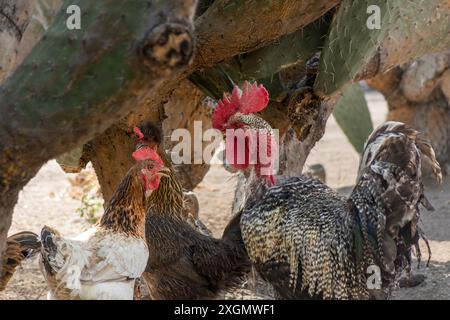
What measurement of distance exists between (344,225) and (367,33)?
3.58ft

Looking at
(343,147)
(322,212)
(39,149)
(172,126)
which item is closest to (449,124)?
(343,147)

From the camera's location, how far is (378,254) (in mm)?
4031

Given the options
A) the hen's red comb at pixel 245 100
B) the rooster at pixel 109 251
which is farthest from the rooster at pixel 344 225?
the rooster at pixel 109 251

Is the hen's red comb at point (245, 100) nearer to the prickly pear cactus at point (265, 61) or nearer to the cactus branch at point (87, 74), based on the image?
the prickly pear cactus at point (265, 61)

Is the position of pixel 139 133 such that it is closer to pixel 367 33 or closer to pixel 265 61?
pixel 265 61

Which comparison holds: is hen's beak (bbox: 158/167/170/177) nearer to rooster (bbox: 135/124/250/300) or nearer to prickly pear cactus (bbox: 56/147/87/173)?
rooster (bbox: 135/124/250/300)

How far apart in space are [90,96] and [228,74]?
226cm

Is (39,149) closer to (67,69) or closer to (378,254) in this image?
(67,69)

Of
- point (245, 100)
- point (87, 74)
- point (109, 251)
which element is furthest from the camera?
point (245, 100)

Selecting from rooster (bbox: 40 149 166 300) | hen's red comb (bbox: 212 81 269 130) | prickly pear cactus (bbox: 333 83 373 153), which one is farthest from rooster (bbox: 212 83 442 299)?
prickly pear cactus (bbox: 333 83 373 153)

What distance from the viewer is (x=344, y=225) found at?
13.7 ft

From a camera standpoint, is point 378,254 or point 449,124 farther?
point 449,124

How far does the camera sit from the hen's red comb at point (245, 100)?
14.5 feet

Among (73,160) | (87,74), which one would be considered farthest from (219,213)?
(87,74)
